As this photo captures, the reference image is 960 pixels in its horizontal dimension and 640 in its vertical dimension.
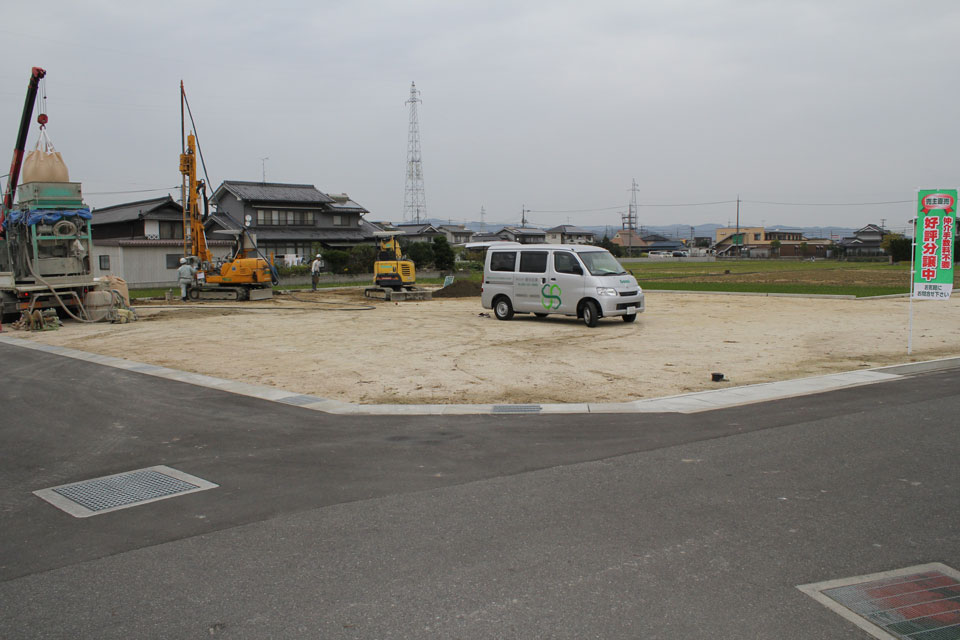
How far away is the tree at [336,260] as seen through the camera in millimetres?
40812

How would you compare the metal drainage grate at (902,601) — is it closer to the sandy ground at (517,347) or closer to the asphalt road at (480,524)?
the asphalt road at (480,524)

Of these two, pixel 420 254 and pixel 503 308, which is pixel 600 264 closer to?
pixel 503 308

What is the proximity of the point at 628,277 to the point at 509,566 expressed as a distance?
13.5m

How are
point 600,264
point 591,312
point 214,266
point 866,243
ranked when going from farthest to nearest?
point 866,243 < point 214,266 < point 600,264 < point 591,312

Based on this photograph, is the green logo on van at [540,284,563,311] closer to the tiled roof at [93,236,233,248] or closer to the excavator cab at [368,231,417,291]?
the excavator cab at [368,231,417,291]

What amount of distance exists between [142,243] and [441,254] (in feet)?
58.0

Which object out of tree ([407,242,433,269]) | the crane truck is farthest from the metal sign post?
tree ([407,242,433,269])

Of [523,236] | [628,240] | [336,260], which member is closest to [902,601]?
[336,260]

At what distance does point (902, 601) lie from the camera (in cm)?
346

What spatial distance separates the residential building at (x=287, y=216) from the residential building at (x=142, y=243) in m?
4.27

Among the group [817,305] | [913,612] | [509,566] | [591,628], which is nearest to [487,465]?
[509,566]

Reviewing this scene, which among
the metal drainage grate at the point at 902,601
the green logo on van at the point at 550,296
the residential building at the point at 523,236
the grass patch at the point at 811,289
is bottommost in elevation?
the metal drainage grate at the point at 902,601

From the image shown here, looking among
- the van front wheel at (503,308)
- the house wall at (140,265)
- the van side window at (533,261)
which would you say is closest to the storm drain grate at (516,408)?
the van side window at (533,261)

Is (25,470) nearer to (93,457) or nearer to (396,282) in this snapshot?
(93,457)
